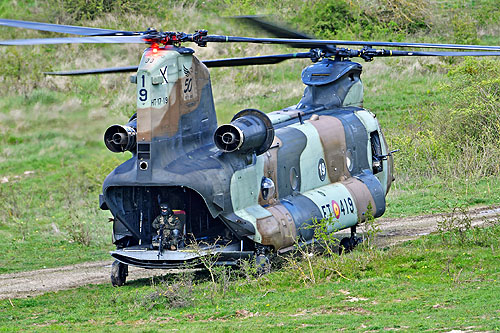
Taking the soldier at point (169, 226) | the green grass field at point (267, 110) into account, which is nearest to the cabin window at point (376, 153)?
the green grass field at point (267, 110)

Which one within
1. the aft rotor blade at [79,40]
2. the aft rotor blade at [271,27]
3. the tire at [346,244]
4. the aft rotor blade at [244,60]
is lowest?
the tire at [346,244]

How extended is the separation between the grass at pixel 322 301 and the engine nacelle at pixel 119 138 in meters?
2.91

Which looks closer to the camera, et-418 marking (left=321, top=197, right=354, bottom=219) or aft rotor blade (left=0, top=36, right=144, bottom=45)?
aft rotor blade (left=0, top=36, right=144, bottom=45)

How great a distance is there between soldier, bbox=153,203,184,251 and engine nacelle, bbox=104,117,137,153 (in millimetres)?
1420

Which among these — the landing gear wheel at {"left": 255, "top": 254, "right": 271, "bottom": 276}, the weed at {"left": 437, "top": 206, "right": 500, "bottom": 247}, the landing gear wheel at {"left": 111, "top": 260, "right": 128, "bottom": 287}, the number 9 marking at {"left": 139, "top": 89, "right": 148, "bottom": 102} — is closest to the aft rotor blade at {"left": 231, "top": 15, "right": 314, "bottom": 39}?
the number 9 marking at {"left": 139, "top": 89, "right": 148, "bottom": 102}

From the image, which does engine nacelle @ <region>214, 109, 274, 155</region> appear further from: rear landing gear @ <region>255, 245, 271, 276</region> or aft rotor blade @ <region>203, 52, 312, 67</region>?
rear landing gear @ <region>255, 245, 271, 276</region>

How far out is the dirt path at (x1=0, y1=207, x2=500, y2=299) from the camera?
19.5 m

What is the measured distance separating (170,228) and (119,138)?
2.11 m

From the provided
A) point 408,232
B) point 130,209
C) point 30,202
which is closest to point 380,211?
point 408,232

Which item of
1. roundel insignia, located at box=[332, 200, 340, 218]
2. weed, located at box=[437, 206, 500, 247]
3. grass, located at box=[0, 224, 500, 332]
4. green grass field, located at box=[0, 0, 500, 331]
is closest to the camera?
grass, located at box=[0, 224, 500, 332]

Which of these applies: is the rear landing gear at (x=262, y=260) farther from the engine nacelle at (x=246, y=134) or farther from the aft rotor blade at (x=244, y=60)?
the aft rotor blade at (x=244, y=60)

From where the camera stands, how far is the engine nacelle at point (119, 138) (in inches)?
711

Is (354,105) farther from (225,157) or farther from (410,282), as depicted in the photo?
(410,282)

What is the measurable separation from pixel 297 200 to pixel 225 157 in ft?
8.38
